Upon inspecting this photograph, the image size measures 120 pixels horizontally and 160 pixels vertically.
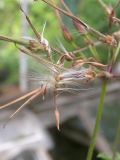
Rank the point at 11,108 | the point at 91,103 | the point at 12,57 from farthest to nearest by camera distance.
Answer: the point at 12,57 → the point at 91,103 → the point at 11,108

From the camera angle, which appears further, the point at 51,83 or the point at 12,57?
the point at 12,57

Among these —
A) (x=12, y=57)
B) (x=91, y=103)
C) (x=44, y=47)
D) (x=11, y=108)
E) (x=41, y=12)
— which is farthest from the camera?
(x=41, y=12)

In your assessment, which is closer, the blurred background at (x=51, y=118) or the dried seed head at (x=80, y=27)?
the dried seed head at (x=80, y=27)

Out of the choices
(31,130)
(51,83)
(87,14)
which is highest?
(87,14)

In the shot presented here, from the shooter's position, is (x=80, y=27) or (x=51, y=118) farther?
(x=51, y=118)

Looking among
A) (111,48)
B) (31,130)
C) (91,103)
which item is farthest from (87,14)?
(111,48)

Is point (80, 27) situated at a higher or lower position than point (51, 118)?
higher

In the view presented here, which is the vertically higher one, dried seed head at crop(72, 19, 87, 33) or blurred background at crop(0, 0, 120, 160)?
dried seed head at crop(72, 19, 87, 33)

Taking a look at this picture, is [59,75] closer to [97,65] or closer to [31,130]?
[97,65]

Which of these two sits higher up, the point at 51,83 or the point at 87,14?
the point at 87,14

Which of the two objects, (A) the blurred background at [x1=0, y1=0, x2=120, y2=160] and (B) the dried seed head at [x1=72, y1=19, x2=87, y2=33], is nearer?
(B) the dried seed head at [x1=72, y1=19, x2=87, y2=33]

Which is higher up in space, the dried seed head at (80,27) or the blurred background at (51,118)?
the dried seed head at (80,27)
